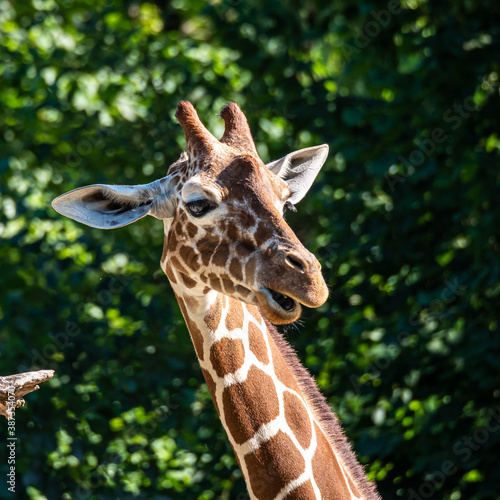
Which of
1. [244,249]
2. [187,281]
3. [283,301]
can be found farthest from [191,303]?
[283,301]

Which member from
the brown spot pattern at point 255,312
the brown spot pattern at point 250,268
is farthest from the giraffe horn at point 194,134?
the brown spot pattern at point 255,312

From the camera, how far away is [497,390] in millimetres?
4289

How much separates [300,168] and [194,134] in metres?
0.59

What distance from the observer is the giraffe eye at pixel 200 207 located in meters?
2.40

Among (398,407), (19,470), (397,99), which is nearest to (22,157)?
(19,470)

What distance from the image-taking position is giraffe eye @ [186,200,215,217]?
7.88 feet

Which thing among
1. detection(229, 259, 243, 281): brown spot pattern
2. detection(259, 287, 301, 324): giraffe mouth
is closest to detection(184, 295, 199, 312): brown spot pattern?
detection(229, 259, 243, 281): brown spot pattern

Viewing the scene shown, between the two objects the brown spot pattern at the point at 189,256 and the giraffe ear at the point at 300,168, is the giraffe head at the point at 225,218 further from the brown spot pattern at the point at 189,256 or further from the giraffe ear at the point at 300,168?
the giraffe ear at the point at 300,168

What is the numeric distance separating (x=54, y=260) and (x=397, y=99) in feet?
7.68

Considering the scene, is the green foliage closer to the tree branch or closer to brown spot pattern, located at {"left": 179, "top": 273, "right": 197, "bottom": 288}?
brown spot pattern, located at {"left": 179, "top": 273, "right": 197, "bottom": 288}

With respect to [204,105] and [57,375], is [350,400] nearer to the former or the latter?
[57,375]

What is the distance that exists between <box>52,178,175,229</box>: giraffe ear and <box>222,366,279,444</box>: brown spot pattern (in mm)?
629

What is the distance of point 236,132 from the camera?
2650mm

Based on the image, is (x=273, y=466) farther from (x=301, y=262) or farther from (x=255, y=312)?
(x=301, y=262)
